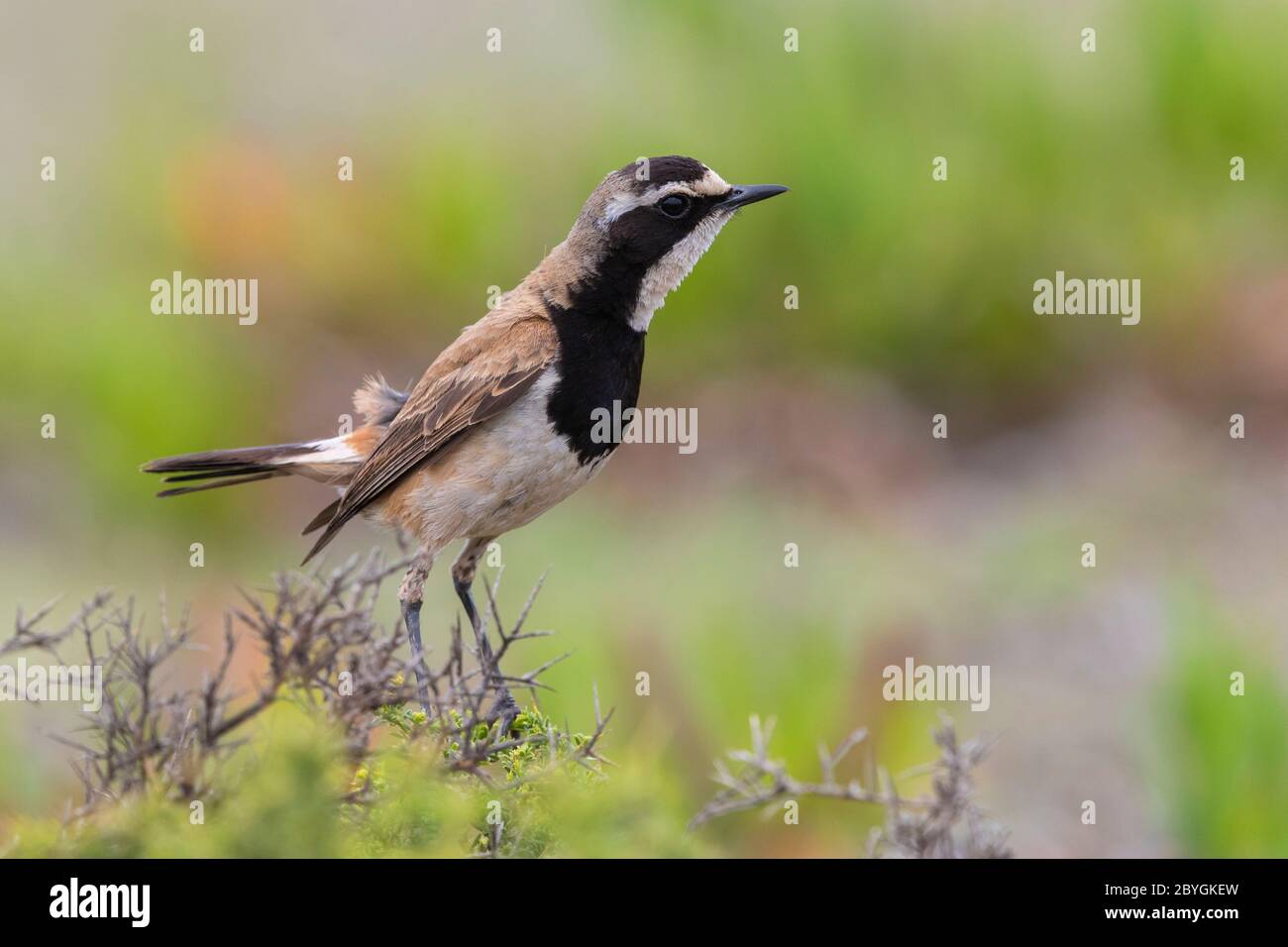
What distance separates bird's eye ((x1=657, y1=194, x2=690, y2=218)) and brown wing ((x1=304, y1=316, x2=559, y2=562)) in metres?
0.57

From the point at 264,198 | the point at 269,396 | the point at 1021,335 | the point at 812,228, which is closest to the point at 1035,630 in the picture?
the point at 1021,335

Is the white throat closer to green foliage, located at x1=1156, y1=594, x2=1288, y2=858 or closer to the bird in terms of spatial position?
the bird

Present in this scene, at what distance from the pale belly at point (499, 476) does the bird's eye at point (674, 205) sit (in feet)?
2.27

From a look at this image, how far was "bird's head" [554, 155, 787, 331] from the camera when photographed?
567 cm

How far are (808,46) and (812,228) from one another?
1.33m

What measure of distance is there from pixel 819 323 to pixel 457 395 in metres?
4.91

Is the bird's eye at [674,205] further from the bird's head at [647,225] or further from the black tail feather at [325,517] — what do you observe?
the black tail feather at [325,517]

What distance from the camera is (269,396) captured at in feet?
33.5

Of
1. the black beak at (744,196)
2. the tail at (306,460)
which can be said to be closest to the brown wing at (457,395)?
the tail at (306,460)

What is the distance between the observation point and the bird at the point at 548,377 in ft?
18.3

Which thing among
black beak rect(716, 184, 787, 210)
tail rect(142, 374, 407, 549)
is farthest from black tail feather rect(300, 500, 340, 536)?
black beak rect(716, 184, 787, 210)

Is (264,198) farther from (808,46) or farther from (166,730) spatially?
(166,730)
